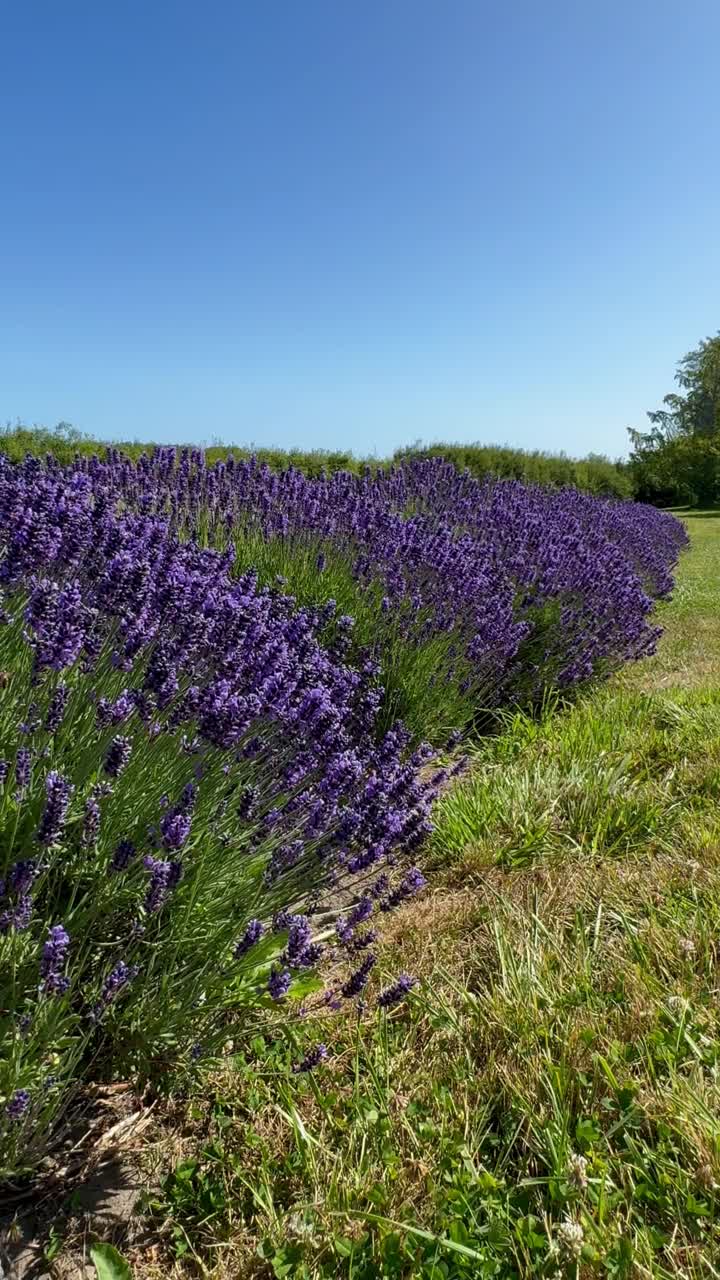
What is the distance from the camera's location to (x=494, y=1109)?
1.92 m

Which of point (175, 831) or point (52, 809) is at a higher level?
point (52, 809)

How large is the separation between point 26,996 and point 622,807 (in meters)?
2.60

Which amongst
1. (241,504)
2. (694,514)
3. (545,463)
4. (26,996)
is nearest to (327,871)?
(26,996)

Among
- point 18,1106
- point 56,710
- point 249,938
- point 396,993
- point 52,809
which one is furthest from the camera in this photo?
point 396,993

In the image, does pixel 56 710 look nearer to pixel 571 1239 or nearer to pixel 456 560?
pixel 571 1239

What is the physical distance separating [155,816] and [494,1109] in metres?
1.19

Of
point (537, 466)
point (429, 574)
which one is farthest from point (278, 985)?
point (537, 466)

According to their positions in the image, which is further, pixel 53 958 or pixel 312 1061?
pixel 312 1061

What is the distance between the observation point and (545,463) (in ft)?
81.2

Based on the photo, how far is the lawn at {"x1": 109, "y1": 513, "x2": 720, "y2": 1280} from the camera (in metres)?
1.55

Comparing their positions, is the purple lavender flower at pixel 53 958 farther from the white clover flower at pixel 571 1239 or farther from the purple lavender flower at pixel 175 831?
the white clover flower at pixel 571 1239

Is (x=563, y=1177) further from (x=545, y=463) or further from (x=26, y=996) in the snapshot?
(x=545, y=463)

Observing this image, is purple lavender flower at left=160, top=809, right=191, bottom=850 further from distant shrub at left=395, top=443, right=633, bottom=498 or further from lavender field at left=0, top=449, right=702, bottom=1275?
distant shrub at left=395, top=443, right=633, bottom=498

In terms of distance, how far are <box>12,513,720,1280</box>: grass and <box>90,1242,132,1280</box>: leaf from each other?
125mm
